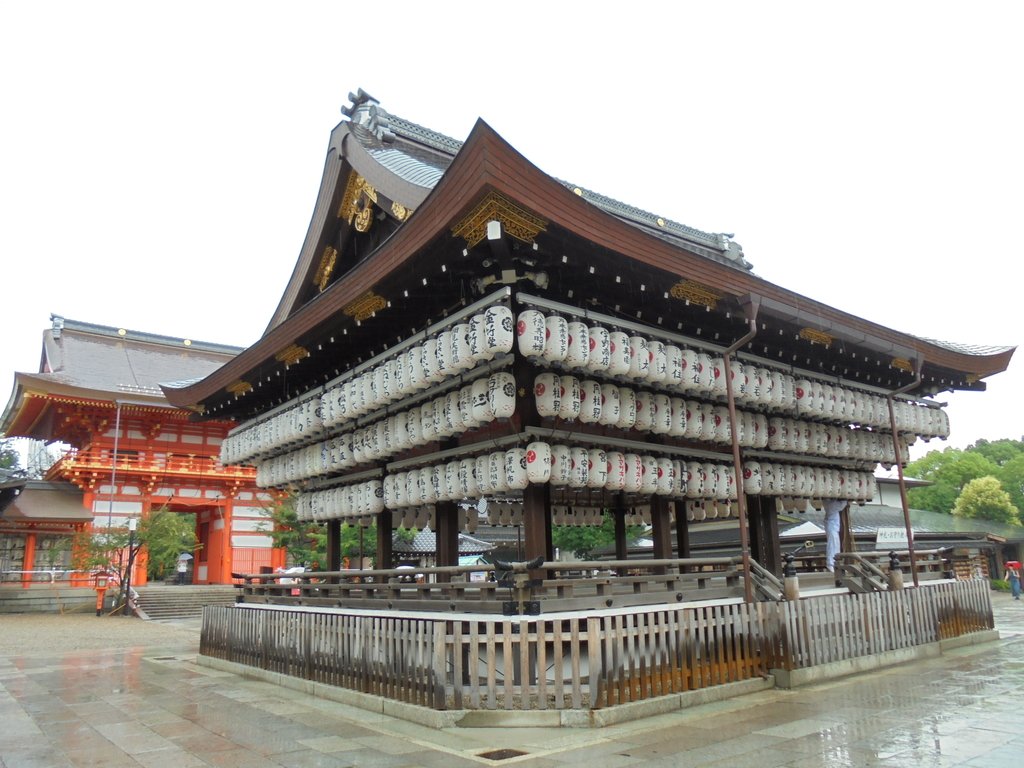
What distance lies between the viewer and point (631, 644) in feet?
26.7

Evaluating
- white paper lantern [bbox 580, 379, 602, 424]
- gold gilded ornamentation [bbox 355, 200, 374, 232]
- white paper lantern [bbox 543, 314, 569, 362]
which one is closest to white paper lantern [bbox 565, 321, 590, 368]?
white paper lantern [bbox 543, 314, 569, 362]

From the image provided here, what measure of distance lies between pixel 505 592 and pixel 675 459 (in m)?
4.22

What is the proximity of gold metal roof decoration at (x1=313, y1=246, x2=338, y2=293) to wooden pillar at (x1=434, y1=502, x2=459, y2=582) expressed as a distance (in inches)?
240

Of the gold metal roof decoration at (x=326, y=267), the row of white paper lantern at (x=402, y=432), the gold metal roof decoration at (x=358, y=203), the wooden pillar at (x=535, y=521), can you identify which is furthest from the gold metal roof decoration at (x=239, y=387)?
the wooden pillar at (x=535, y=521)

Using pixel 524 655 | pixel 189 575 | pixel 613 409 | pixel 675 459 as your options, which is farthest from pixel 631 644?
pixel 189 575

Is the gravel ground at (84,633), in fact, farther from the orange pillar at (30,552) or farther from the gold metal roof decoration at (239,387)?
the gold metal roof decoration at (239,387)

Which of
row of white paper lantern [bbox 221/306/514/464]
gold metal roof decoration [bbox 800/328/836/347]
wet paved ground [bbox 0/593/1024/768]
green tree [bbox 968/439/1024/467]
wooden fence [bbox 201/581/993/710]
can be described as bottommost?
wet paved ground [bbox 0/593/1024/768]

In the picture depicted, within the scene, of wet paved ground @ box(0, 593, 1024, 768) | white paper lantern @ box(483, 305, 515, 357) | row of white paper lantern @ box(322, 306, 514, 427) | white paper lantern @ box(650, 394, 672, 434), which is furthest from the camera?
white paper lantern @ box(650, 394, 672, 434)

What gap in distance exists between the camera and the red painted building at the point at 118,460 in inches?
1273

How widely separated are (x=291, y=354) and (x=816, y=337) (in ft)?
31.7

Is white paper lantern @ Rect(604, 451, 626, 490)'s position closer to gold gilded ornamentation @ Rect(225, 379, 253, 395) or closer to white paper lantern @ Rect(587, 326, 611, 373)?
white paper lantern @ Rect(587, 326, 611, 373)

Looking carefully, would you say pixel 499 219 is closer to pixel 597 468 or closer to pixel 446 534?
pixel 597 468

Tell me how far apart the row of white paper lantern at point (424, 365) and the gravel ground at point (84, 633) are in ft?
32.6

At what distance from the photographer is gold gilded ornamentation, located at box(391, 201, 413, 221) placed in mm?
12183
